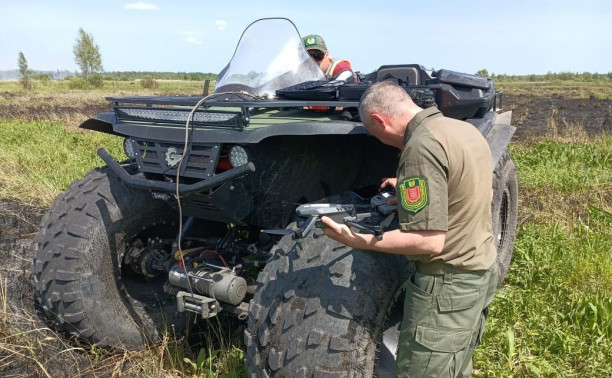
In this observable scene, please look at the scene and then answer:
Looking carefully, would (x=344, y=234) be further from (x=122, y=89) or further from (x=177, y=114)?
(x=122, y=89)

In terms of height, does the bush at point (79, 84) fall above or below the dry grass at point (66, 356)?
above

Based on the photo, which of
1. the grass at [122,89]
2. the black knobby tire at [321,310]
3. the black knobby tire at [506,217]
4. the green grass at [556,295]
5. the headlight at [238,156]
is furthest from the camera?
the grass at [122,89]

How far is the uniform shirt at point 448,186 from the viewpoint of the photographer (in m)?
2.02

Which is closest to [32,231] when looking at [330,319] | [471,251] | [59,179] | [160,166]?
[59,179]

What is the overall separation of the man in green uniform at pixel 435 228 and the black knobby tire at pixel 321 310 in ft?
0.50

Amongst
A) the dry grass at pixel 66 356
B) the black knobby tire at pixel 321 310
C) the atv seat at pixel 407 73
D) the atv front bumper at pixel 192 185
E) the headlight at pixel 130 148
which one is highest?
the atv seat at pixel 407 73

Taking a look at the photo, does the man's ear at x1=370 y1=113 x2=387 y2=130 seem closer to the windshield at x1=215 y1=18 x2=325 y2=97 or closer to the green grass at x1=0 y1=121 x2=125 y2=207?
the windshield at x1=215 y1=18 x2=325 y2=97

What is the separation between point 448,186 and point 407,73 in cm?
167

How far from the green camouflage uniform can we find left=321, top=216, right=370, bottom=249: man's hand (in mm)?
169

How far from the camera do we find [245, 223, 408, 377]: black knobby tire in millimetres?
2172

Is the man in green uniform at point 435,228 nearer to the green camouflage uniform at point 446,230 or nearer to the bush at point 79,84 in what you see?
the green camouflage uniform at point 446,230

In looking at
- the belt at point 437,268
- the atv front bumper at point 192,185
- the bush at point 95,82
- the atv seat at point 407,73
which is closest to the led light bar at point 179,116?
the atv front bumper at point 192,185

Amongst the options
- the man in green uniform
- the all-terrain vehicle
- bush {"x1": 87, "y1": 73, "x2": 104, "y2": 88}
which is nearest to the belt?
the man in green uniform

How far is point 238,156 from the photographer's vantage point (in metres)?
2.57
